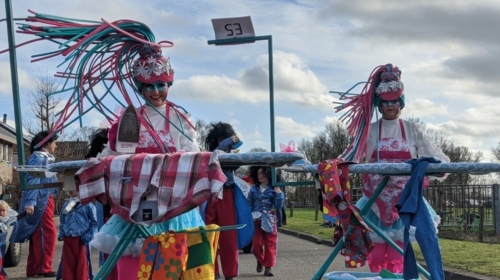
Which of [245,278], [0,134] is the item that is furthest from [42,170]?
[0,134]

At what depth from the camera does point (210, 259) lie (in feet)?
10.7

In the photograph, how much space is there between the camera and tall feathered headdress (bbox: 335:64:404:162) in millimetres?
4785

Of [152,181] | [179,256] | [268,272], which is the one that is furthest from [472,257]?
[152,181]

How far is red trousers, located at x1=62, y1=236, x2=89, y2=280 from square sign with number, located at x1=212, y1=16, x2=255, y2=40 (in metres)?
4.06

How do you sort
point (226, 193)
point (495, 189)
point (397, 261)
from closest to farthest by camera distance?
point (397, 261)
point (226, 193)
point (495, 189)

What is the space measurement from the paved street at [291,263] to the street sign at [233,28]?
198 inches

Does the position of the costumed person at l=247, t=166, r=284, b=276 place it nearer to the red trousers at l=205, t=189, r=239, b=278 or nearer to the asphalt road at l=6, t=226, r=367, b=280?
the asphalt road at l=6, t=226, r=367, b=280

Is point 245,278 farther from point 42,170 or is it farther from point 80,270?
point 42,170

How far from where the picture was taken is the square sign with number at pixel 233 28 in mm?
3709

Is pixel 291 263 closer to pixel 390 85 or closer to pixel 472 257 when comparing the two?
pixel 472 257

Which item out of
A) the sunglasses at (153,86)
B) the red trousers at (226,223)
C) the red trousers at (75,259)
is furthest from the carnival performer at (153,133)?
the red trousers at (75,259)

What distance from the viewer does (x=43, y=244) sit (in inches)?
305

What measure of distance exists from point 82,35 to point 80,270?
422cm

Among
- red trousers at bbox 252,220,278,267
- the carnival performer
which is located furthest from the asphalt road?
the carnival performer
